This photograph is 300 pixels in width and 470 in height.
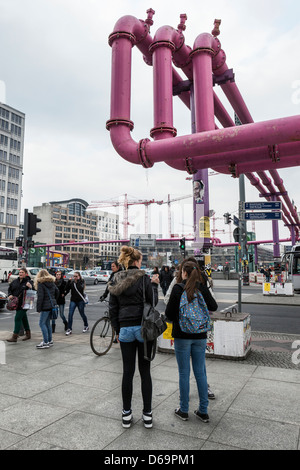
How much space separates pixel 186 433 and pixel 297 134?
722cm

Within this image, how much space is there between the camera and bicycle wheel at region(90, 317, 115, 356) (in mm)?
6836

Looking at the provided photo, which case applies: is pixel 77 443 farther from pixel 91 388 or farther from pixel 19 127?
pixel 19 127

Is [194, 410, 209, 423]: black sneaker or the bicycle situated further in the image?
the bicycle

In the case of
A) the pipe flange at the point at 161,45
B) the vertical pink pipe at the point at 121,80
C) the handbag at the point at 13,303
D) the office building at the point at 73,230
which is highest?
the office building at the point at 73,230

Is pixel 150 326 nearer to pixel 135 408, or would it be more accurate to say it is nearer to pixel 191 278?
pixel 191 278

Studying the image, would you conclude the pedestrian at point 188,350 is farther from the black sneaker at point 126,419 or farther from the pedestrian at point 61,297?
the pedestrian at point 61,297

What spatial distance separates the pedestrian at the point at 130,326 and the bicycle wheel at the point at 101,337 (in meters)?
3.28

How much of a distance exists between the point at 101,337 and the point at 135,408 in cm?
314

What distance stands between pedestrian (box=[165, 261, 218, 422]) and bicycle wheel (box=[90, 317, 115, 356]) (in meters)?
3.30

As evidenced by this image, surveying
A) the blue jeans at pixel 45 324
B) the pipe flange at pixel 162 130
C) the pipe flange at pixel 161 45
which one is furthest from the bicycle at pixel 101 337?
the pipe flange at pixel 161 45

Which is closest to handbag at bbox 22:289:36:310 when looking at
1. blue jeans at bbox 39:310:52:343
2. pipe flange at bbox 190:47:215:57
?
blue jeans at bbox 39:310:52:343

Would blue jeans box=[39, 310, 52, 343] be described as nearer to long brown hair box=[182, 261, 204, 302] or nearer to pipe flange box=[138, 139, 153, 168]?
long brown hair box=[182, 261, 204, 302]

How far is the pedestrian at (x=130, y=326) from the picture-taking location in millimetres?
3600

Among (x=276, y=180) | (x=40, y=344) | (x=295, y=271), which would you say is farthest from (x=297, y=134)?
(x=276, y=180)
